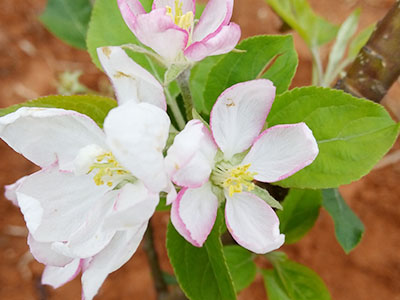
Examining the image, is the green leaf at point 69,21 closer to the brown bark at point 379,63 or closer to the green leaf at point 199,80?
the green leaf at point 199,80

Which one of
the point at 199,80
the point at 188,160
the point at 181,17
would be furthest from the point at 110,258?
the point at 199,80

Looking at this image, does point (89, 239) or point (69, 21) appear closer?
point (89, 239)

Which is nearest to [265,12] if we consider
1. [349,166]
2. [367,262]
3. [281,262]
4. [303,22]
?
[367,262]

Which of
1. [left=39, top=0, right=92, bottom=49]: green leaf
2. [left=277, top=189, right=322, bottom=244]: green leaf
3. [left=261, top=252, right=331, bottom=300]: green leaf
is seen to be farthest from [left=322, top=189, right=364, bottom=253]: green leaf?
[left=39, top=0, right=92, bottom=49]: green leaf

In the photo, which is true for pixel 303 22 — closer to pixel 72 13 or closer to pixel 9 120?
pixel 72 13

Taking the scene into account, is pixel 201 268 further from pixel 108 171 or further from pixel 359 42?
pixel 359 42

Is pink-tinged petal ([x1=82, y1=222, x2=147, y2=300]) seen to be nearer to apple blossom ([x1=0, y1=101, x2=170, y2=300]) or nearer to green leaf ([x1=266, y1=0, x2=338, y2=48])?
apple blossom ([x1=0, y1=101, x2=170, y2=300])
